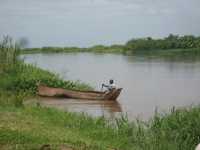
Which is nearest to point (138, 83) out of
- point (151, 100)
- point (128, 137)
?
point (151, 100)

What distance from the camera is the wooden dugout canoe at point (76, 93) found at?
1545 cm

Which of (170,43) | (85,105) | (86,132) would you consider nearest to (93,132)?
(86,132)

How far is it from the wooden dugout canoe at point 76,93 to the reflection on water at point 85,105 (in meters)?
0.18

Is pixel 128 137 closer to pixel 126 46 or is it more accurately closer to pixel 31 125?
pixel 31 125

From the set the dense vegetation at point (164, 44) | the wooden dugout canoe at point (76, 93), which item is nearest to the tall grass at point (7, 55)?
the wooden dugout canoe at point (76, 93)

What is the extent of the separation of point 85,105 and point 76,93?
0.80m

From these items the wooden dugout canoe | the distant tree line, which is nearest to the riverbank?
the wooden dugout canoe

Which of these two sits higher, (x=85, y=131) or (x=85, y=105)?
(x=85, y=131)

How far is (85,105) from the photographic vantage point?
1489 cm

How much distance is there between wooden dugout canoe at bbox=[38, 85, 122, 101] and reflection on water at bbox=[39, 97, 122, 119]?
0.58ft

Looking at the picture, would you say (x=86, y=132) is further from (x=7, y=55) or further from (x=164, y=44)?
(x=164, y=44)

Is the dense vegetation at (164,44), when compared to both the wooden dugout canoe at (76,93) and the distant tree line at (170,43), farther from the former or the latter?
the wooden dugout canoe at (76,93)

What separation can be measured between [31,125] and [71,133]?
0.72 metres

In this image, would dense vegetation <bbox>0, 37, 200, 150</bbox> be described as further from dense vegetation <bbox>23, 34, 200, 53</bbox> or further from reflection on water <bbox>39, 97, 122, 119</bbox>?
dense vegetation <bbox>23, 34, 200, 53</bbox>
